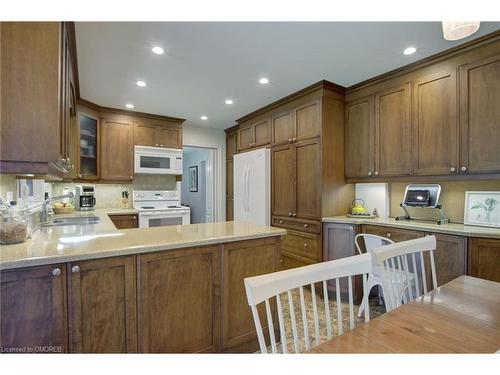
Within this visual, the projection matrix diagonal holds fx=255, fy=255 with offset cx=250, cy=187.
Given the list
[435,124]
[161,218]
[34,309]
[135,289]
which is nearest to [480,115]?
[435,124]

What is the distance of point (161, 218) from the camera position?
151 inches

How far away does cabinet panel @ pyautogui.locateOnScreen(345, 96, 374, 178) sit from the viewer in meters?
2.83

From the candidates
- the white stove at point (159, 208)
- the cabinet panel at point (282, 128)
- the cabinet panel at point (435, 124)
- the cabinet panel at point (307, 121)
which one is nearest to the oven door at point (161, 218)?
the white stove at point (159, 208)

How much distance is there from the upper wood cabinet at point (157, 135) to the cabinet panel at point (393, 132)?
3.05 metres

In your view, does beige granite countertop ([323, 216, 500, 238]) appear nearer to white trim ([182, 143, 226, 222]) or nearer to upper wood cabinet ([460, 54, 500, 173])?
upper wood cabinet ([460, 54, 500, 173])

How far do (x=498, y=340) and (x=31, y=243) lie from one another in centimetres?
204

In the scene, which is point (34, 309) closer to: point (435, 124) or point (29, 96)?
point (29, 96)

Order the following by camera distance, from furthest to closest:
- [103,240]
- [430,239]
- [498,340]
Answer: [103,240] < [430,239] < [498,340]

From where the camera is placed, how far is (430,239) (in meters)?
1.33

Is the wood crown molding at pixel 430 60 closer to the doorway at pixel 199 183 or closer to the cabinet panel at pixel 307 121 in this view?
the cabinet panel at pixel 307 121

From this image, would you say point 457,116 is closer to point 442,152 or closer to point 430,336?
point 442,152

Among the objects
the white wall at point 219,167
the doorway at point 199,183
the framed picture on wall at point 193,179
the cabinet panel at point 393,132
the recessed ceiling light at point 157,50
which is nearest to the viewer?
the recessed ceiling light at point 157,50

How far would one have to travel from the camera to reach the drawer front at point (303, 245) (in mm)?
2893
